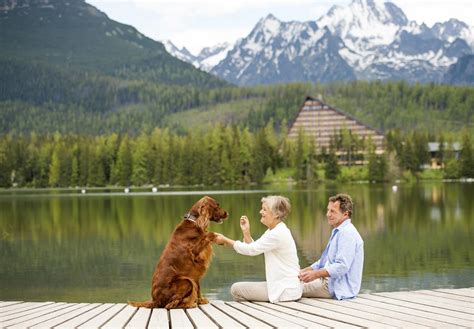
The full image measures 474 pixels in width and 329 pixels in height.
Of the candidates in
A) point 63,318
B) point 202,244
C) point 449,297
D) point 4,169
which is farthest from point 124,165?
point 449,297

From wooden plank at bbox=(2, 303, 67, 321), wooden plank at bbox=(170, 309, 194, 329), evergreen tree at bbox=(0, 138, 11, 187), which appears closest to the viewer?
wooden plank at bbox=(170, 309, 194, 329)

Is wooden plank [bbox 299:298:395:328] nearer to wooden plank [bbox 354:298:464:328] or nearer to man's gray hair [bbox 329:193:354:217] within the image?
wooden plank [bbox 354:298:464:328]

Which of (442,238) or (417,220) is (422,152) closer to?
(417,220)

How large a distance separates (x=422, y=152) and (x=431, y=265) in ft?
332

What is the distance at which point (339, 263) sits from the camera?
985 centimetres

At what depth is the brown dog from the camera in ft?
31.3

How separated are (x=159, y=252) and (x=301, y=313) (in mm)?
18375

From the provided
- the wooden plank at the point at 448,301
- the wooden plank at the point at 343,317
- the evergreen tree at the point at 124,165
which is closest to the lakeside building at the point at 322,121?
the evergreen tree at the point at 124,165

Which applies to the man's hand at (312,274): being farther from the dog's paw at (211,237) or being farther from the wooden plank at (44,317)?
the wooden plank at (44,317)

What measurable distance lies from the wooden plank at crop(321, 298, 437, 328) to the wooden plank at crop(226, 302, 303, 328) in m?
1.12

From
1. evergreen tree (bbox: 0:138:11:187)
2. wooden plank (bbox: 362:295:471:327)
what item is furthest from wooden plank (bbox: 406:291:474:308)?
evergreen tree (bbox: 0:138:11:187)

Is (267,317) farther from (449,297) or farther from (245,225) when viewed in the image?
(449,297)

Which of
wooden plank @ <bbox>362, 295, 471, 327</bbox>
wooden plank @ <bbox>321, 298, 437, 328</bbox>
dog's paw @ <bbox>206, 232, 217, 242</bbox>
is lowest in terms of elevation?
wooden plank @ <bbox>362, 295, 471, 327</bbox>

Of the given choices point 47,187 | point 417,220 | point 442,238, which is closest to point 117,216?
point 417,220
